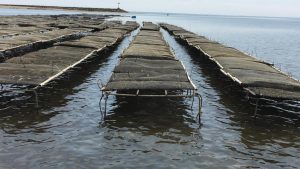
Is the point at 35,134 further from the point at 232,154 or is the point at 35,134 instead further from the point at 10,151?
the point at 232,154

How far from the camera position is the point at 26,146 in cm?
1562

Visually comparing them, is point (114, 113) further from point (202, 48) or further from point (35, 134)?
point (202, 48)

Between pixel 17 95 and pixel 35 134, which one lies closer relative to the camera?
pixel 35 134

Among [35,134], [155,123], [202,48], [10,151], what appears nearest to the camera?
[10,151]

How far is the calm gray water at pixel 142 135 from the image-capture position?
48.8 feet

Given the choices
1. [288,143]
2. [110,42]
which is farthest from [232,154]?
[110,42]

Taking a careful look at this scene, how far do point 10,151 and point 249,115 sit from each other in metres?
12.8

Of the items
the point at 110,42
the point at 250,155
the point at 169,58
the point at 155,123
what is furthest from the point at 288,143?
the point at 110,42

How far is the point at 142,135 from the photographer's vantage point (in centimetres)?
1750

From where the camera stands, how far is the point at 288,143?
17.5m

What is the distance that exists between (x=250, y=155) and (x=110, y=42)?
98.1 feet

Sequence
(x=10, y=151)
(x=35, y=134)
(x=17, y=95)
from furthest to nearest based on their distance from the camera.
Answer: (x=17, y=95), (x=35, y=134), (x=10, y=151)

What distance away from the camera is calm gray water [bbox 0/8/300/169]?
48.8ft

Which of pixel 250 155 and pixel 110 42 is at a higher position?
pixel 110 42
